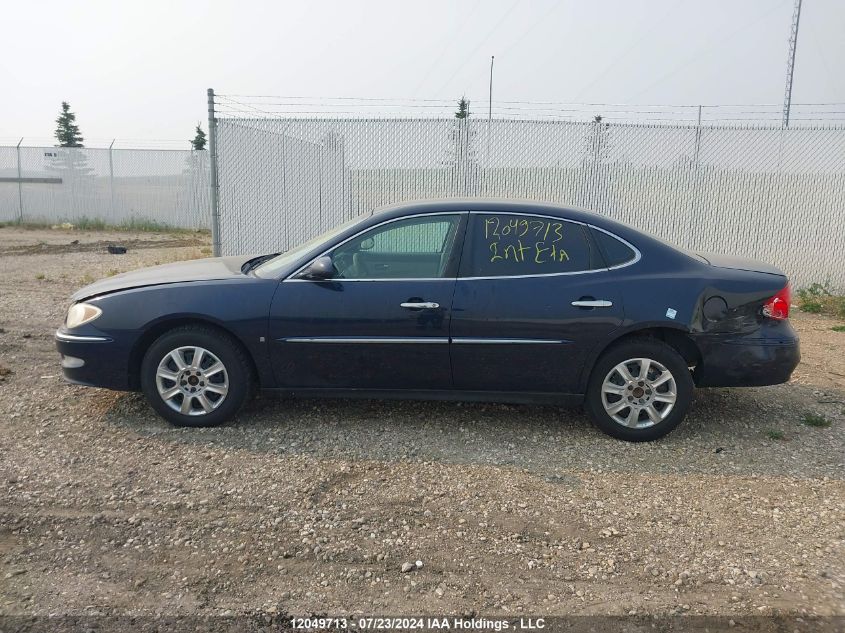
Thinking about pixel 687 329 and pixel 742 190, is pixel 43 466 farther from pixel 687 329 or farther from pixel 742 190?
pixel 742 190

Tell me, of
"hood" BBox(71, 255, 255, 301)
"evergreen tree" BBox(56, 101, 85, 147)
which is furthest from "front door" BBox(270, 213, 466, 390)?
"evergreen tree" BBox(56, 101, 85, 147)

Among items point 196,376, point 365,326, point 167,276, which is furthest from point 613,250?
point 167,276

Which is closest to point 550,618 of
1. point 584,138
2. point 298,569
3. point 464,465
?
point 298,569

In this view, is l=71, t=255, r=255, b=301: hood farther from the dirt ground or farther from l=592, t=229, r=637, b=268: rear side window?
l=592, t=229, r=637, b=268: rear side window

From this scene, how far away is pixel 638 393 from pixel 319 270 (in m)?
2.27

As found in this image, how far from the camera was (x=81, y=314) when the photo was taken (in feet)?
15.6

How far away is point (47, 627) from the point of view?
269 centimetres

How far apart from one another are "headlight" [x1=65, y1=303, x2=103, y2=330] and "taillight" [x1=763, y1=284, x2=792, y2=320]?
176 inches

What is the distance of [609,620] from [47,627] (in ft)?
7.27

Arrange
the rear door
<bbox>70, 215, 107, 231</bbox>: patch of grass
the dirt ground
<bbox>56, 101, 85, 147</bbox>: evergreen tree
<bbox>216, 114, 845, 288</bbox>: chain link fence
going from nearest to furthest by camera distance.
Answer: the dirt ground
the rear door
<bbox>216, 114, 845, 288</bbox>: chain link fence
<bbox>70, 215, 107, 231</bbox>: patch of grass
<bbox>56, 101, 85, 147</bbox>: evergreen tree

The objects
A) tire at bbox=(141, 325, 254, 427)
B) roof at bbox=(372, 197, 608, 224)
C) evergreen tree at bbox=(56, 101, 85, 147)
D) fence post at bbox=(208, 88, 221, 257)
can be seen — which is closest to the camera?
tire at bbox=(141, 325, 254, 427)

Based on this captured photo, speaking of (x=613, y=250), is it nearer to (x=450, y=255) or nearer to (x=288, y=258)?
(x=450, y=255)

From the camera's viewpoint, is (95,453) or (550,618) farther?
(95,453)

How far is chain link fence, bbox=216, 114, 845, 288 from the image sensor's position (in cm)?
1004
